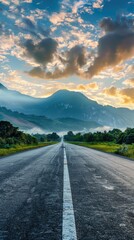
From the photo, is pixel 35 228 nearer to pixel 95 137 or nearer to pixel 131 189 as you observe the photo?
pixel 131 189

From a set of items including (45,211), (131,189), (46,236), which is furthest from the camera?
(131,189)

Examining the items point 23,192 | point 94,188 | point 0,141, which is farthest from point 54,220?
point 0,141

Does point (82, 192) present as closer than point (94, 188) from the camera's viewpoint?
Yes

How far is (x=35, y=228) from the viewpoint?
3381 mm

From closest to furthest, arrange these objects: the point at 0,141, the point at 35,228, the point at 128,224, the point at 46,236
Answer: the point at 46,236, the point at 35,228, the point at 128,224, the point at 0,141

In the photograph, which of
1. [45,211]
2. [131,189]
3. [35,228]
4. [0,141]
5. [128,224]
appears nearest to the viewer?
[35,228]

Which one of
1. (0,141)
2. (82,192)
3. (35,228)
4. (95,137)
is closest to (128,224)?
(35,228)

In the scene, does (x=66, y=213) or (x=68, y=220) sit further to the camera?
(x=66, y=213)

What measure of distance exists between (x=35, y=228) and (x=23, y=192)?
2.51 meters

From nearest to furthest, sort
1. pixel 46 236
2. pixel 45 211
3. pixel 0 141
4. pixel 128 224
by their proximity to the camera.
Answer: pixel 46 236
pixel 128 224
pixel 45 211
pixel 0 141

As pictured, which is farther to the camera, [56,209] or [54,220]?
[56,209]

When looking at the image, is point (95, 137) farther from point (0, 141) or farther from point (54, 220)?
point (54, 220)

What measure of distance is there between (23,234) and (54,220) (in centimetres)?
70

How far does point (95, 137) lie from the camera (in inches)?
5032
